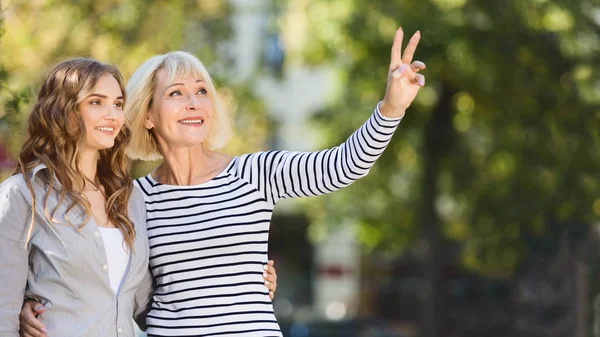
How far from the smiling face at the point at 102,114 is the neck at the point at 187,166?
396 mm

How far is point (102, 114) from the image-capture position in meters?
3.37

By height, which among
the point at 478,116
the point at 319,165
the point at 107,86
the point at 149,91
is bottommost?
the point at 319,165

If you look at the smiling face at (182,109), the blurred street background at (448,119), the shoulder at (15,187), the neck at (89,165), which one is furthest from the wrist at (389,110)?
the blurred street background at (448,119)

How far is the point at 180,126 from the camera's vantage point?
3730 mm

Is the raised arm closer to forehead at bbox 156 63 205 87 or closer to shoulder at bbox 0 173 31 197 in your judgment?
forehead at bbox 156 63 205 87

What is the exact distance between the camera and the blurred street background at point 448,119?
1037cm

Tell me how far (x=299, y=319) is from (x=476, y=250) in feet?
9.96

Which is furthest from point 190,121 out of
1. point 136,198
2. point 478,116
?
point 478,116

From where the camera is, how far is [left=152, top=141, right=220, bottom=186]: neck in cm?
377

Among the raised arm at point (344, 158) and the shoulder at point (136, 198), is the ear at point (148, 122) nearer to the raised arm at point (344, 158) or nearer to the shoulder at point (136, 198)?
the shoulder at point (136, 198)

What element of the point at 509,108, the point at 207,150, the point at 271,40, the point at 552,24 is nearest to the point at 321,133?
the point at 509,108

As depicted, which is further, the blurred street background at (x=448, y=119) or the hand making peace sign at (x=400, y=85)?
the blurred street background at (x=448, y=119)

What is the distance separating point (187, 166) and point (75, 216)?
635mm

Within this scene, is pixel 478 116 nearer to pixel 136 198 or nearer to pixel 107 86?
pixel 136 198
